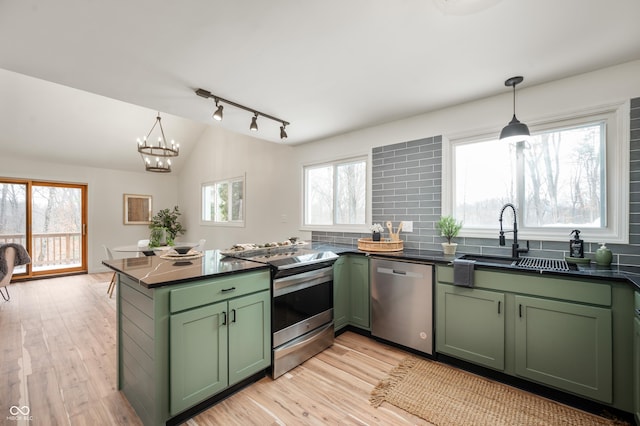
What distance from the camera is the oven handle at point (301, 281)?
2.17m

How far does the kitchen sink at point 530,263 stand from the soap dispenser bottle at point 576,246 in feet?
0.28

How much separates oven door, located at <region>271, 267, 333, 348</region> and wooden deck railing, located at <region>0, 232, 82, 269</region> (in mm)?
6262

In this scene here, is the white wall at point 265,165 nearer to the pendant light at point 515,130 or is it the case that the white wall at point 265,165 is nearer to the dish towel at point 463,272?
the pendant light at point 515,130

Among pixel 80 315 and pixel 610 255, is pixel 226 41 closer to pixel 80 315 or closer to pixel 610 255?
pixel 610 255

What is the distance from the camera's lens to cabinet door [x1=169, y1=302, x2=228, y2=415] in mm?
1598

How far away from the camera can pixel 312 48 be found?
72.3 inches

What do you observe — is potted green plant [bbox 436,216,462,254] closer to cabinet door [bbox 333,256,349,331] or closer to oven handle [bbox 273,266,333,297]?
cabinet door [bbox 333,256,349,331]

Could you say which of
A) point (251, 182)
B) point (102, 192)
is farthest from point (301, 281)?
point (102, 192)

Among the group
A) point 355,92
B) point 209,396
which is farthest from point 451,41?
point 209,396

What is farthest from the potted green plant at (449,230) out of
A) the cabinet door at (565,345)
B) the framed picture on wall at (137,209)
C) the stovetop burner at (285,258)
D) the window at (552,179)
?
the framed picture on wall at (137,209)

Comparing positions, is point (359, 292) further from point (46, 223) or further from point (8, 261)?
point (46, 223)

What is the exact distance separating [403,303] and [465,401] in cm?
84

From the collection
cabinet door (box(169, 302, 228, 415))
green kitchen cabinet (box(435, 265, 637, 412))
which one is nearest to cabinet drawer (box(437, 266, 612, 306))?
green kitchen cabinet (box(435, 265, 637, 412))

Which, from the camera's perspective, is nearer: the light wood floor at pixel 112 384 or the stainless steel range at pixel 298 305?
the light wood floor at pixel 112 384
